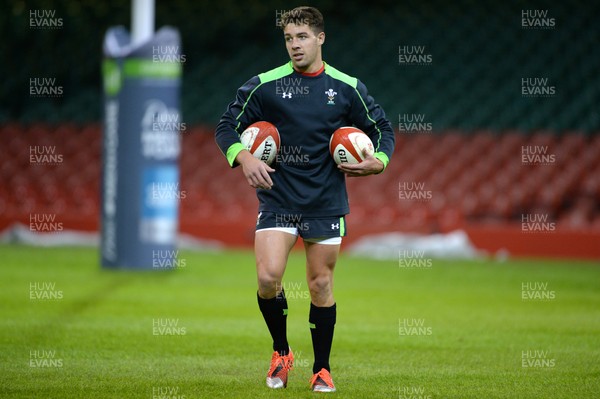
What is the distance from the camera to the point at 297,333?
9.30 meters

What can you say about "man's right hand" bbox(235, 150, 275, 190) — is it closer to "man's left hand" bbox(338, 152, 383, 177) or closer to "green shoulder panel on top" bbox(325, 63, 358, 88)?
"man's left hand" bbox(338, 152, 383, 177)

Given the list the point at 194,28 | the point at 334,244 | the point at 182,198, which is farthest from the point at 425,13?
the point at 334,244

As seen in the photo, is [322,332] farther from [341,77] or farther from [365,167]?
[341,77]

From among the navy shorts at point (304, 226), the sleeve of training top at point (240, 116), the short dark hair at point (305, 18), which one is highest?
the short dark hair at point (305, 18)

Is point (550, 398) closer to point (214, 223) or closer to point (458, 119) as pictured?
point (214, 223)

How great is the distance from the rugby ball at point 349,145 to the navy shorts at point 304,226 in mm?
410

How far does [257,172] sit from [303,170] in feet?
1.29

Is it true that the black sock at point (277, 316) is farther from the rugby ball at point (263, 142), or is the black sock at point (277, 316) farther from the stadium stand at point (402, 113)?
the stadium stand at point (402, 113)

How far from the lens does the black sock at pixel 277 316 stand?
643 cm

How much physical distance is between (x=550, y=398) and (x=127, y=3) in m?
24.0

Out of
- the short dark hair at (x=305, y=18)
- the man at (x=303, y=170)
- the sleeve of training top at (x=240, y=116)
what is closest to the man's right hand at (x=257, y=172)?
the man at (x=303, y=170)

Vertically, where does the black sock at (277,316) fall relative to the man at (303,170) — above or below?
below

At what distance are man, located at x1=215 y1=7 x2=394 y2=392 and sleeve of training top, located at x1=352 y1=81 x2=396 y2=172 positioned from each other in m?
0.01

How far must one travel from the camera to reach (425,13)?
2584cm
